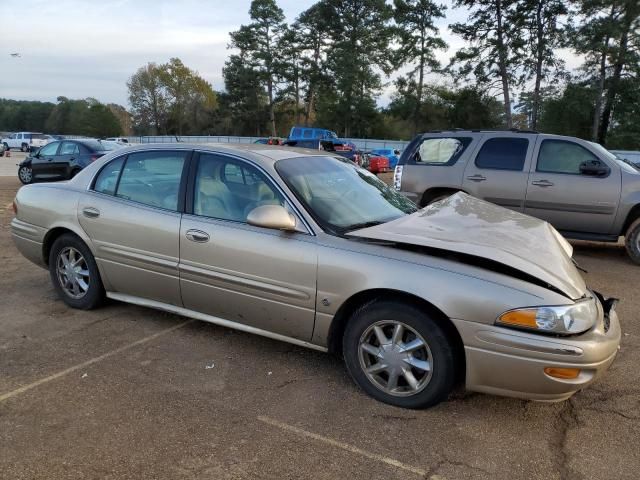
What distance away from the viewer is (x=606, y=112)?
34.8 meters

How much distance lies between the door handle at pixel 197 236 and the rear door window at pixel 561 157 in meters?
5.28

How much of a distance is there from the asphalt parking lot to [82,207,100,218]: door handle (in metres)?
0.94

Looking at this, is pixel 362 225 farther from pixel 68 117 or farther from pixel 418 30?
pixel 68 117

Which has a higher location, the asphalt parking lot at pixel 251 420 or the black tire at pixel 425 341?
Result: the black tire at pixel 425 341

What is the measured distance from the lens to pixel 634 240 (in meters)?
6.79

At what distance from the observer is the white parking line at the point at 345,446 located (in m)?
2.50

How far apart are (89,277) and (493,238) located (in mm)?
3270

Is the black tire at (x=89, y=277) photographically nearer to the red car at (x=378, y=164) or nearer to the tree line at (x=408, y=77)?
the red car at (x=378, y=164)

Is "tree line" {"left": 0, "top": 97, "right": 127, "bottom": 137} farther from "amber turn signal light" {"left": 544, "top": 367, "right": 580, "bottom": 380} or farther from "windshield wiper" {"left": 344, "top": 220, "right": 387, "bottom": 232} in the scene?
"amber turn signal light" {"left": 544, "top": 367, "right": 580, "bottom": 380}

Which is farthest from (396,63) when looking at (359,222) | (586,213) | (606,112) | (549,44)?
(359,222)

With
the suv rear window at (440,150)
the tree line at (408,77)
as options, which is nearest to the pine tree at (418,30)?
the tree line at (408,77)

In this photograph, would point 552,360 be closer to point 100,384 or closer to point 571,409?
point 571,409

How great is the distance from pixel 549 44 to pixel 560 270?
35.4 m

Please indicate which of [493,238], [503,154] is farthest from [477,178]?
[493,238]
